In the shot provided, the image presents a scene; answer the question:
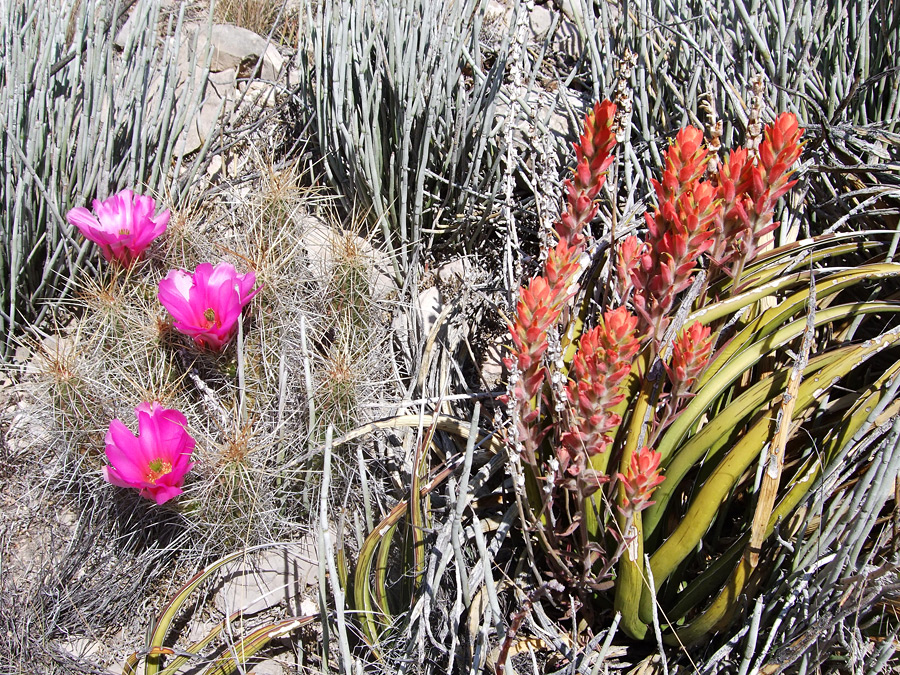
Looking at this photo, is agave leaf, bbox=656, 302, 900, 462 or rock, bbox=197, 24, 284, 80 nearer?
agave leaf, bbox=656, 302, 900, 462

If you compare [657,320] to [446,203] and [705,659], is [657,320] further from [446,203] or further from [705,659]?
[446,203]

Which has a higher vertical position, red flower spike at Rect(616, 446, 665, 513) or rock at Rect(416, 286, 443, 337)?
red flower spike at Rect(616, 446, 665, 513)

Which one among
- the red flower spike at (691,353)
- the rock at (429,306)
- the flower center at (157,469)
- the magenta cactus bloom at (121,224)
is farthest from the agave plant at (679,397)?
the magenta cactus bloom at (121,224)

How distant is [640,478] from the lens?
1.07 metres

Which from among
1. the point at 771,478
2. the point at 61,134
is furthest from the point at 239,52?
the point at 771,478

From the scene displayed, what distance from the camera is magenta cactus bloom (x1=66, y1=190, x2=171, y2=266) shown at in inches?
64.2

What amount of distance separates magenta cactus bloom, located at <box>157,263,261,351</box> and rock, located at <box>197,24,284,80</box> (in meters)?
1.25

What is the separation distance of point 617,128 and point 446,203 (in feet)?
2.74

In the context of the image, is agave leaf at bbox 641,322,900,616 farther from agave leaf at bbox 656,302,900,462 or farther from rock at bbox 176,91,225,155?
rock at bbox 176,91,225,155

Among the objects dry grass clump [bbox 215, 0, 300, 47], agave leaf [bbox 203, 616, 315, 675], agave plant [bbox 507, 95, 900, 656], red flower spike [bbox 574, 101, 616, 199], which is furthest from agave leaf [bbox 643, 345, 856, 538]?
dry grass clump [bbox 215, 0, 300, 47]

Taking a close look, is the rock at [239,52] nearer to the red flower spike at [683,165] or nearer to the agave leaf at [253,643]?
the red flower spike at [683,165]

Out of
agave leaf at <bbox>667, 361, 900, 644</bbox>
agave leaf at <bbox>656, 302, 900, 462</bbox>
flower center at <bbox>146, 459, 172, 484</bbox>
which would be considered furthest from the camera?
flower center at <bbox>146, 459, 172, 484</bbox>

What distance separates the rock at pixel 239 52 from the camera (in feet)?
7.96

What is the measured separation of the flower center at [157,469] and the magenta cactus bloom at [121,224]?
0.58m
